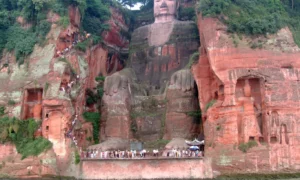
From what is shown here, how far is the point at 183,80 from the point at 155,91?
3.46 metres

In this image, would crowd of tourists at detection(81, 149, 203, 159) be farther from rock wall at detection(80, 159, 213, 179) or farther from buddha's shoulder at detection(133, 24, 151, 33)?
buddha's shoulder at detection(133, 24, 151, 33)

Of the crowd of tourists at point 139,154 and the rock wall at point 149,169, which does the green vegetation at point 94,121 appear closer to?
the crowd of tourists at point 139,154

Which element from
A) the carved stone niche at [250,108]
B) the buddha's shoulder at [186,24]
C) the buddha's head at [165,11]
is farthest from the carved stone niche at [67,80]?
the buddha's head at [165,11]

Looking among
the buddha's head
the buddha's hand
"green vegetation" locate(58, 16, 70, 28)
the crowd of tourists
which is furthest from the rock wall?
the buddha's head

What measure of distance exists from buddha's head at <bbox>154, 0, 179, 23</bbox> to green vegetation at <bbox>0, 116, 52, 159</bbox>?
677 inches

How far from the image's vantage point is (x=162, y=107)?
1485 inches

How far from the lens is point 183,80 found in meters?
37.5

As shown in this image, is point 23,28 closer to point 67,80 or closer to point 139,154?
point 67,80

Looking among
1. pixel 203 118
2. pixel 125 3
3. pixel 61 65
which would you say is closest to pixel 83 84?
pixel 61 65

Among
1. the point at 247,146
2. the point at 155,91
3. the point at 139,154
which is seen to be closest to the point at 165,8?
the point at 155,91

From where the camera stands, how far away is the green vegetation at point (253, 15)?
33.5 meters

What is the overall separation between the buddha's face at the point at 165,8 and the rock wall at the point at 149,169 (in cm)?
1834

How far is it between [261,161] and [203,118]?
5409mm

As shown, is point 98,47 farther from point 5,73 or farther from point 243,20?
point 243,20
